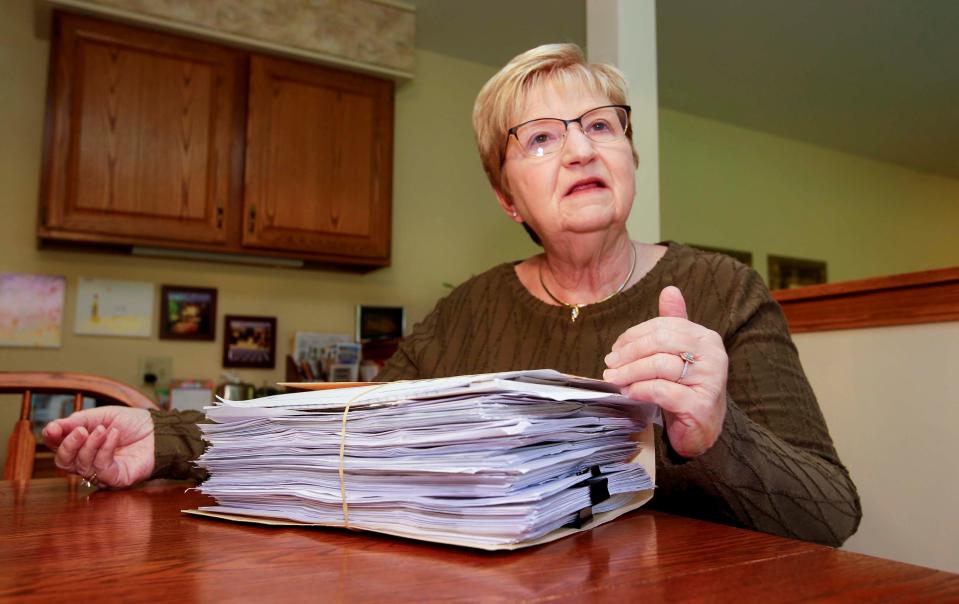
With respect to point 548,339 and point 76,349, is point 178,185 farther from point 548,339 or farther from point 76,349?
point 548,339

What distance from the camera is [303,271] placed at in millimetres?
3502

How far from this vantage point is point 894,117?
15.8ft

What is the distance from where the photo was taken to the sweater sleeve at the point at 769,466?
65cm

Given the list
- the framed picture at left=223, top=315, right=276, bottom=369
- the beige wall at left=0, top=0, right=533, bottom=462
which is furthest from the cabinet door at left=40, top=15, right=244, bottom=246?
the framed picture at left=223, top=315, right=276, bottom=369

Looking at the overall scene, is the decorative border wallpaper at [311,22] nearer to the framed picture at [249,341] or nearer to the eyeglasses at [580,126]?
the framed picture at [249,341]

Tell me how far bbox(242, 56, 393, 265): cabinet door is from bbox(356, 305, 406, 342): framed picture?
380 millimetres

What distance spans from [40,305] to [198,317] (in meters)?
0.61

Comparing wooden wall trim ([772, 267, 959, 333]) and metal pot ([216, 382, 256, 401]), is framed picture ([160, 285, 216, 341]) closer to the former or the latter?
metal pot ([216, 382, 256, 401])

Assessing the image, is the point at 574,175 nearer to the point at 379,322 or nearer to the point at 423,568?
the point at 423,568

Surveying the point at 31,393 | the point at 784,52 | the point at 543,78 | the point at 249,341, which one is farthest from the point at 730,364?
the point at 784,52

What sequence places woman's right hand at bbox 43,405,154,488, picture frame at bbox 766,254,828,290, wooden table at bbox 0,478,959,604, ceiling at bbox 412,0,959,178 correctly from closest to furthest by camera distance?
wooden table at bbox 0,478,959,604, woman's right hand at bbox 43,405,154,488, ceiling at bbox 412,0,959,178, picture frame at bbox 766,254,828,290

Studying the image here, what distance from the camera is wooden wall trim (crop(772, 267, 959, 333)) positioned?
1.39 meters

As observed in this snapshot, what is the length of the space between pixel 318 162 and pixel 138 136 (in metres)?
0.73

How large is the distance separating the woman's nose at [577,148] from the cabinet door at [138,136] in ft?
7.35
